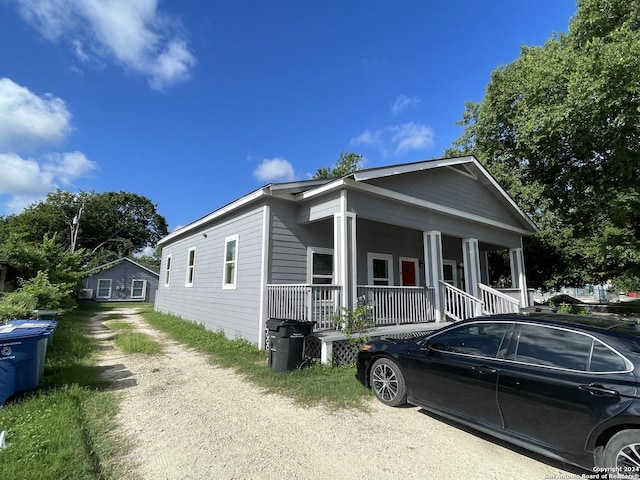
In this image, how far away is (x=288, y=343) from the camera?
609 cm

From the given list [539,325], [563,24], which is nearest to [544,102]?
[563,24]

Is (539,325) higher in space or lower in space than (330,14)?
lower

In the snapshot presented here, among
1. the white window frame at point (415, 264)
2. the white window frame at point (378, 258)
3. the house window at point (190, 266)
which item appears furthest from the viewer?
the house window at point (190, 266)

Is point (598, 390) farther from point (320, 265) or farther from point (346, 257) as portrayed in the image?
point (320, 265)

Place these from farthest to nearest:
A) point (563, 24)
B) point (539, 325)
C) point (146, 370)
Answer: point (563, 24) → point (146, 370) → point (539, 325)

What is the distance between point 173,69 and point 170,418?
454 inches

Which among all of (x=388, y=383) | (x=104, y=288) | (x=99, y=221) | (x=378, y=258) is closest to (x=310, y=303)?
(x=388, y=383)

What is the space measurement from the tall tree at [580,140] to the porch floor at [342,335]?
9.62 m

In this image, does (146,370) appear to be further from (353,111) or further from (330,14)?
(353,111)

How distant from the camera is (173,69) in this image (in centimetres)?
1151

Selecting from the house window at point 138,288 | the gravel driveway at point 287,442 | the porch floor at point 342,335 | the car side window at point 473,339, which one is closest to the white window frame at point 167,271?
the gravel driveway at point 287,442

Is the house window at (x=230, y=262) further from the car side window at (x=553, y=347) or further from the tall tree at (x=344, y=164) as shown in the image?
the tall tree at (x=344, y=164)

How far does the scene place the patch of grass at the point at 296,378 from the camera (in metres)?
4.88

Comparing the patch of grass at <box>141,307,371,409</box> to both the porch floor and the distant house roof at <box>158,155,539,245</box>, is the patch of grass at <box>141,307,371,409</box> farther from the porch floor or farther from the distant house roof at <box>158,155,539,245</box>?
the distant house roof at <box>158,155,539,245</box>
